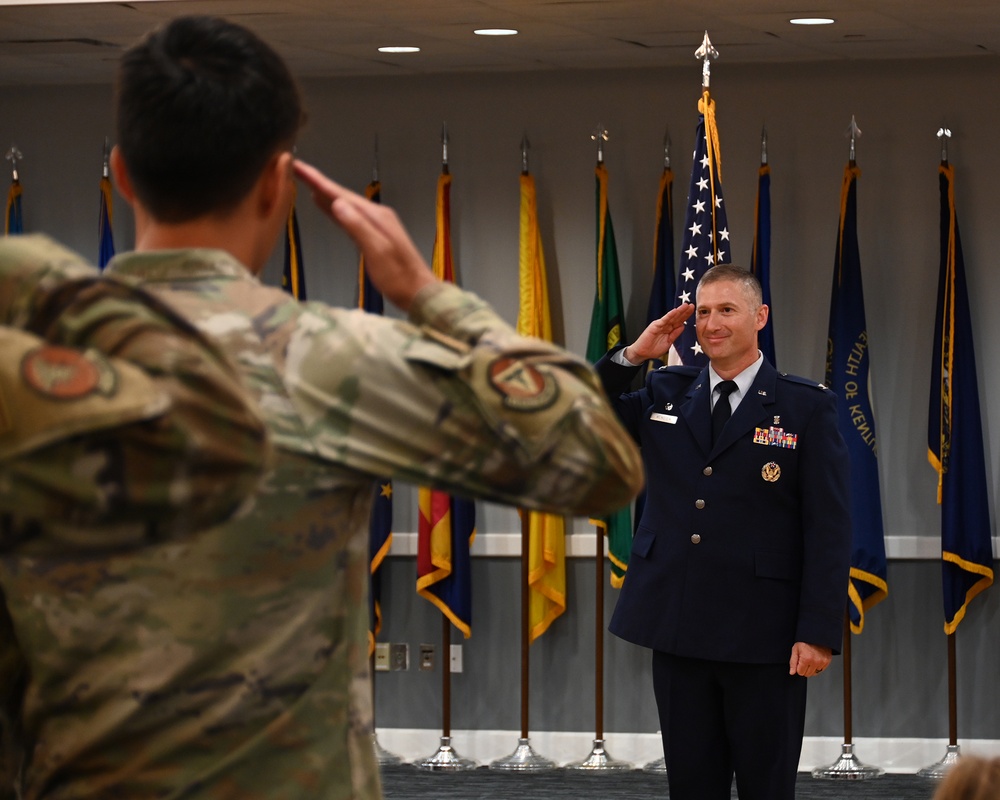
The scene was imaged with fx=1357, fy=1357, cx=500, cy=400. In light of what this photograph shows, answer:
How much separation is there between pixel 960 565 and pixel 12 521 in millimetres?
4990

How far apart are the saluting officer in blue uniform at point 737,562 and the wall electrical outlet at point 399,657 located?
8.22 feet

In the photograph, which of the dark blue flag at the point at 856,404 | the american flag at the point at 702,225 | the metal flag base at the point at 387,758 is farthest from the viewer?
the metal flag base at the point at 387,758

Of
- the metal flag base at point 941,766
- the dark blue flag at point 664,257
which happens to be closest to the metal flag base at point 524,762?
the metal flag base at point 941,766

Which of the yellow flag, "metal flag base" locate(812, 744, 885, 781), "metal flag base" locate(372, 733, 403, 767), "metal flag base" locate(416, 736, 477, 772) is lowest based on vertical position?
"metal flag base" locate(372, 733, 403, 767)

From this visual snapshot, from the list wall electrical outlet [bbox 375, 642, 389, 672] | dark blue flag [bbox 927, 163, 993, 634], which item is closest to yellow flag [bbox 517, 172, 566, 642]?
wall electrical outlet [bbox 375, 642, 389, 672]

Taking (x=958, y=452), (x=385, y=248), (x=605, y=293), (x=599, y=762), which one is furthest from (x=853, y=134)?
(x=385, y=248)

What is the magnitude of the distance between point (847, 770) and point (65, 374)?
5080mm

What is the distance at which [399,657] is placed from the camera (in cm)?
579

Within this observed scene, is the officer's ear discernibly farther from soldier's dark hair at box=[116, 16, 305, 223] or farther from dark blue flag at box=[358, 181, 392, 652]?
soldier's dark hair at box=[116, 16, 305, 223]

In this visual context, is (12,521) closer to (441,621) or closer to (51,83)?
(441,621)

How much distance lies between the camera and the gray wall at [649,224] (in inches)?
216

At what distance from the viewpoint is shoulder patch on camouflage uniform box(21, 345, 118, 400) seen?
2.19ft

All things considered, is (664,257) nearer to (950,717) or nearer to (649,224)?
(649,224)

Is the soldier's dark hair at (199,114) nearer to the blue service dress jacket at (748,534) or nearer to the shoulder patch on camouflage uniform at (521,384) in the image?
the shoulder patch on camouflage uniform at (521,384)
